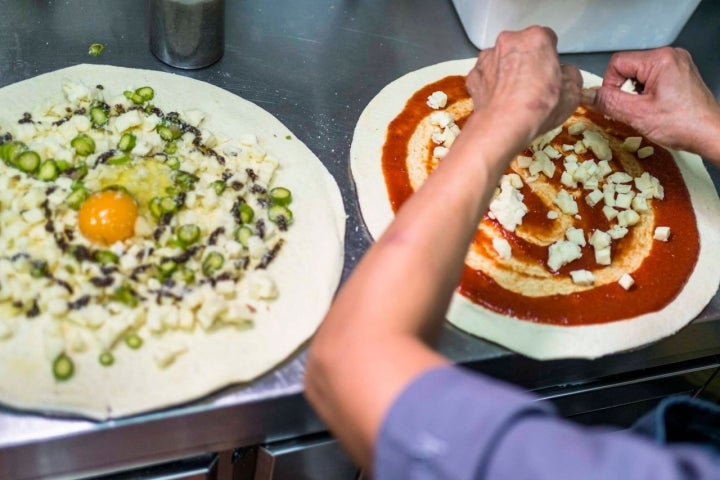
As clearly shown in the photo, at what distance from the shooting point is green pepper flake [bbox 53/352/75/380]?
1.24 m

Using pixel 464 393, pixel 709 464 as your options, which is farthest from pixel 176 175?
pixel 709 464

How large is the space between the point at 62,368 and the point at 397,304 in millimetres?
666

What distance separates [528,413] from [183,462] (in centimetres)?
91

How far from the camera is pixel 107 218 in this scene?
140 cm

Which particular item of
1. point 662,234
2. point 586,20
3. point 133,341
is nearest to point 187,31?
point 133,341

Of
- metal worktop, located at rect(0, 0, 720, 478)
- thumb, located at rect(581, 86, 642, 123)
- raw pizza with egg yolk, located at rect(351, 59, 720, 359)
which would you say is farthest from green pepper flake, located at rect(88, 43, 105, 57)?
thumb, located at rect(581, 86, 642, 123)

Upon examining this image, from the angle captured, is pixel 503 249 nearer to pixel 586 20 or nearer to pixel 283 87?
pixel 283 87

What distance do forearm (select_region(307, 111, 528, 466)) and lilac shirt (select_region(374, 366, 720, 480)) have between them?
4cm

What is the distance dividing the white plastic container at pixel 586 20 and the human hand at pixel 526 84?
1.86 feet

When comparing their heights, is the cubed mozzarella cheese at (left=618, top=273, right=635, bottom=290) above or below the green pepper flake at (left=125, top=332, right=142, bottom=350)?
above

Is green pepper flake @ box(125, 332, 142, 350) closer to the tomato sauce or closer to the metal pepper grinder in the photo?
the tomato sauce

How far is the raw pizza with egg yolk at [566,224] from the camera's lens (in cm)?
152

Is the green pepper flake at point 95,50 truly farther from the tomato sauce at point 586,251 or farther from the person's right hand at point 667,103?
the person's right hand at point 667,103

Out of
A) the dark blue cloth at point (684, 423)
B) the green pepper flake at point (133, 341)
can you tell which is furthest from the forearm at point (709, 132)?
the green pepper flake at point (133, 341)
